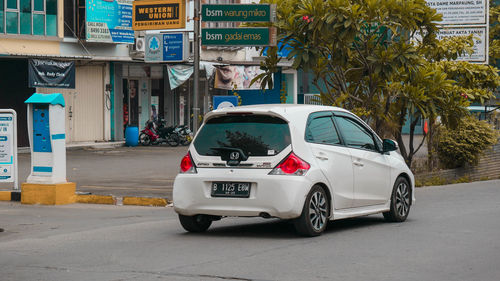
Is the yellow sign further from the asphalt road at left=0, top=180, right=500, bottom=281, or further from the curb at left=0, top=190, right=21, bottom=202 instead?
the asphalt road at left=0, top=180, right=500, bottom=281

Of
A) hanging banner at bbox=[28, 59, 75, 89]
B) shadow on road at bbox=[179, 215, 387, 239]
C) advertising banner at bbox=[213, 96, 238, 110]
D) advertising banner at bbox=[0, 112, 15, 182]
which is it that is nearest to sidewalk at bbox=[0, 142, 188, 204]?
advertising banner at bbox=[0, 112, 15, 182]

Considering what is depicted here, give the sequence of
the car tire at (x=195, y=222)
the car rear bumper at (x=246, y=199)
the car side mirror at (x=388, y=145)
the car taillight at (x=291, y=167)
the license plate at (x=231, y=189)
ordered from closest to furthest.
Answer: the car rear bumper at (x=246, y=199)
the car taillight at (x=291, y=167)
the license plate at (x=231, y=189)
the car tire at (x=195, y=222)
the car side mirror at (x=388, y=145)

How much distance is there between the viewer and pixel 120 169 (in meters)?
22.6

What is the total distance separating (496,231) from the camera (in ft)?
34.0

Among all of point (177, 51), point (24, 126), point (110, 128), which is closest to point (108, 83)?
point (110, 128)

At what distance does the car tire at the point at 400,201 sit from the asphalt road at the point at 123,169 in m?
5.00

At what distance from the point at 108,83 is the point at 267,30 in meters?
18.7

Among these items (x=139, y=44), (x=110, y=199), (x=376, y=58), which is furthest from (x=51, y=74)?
(x=110, y=199)

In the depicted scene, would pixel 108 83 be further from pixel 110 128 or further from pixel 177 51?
pixel 177 51

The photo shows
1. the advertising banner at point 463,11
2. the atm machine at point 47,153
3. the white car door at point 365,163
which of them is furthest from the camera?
the advertising banner at point 463,11

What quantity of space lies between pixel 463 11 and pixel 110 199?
13.6 meters

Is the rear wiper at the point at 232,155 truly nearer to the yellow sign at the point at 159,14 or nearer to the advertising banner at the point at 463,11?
the yellow sign at the point at 159,14

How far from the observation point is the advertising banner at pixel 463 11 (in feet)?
80.2

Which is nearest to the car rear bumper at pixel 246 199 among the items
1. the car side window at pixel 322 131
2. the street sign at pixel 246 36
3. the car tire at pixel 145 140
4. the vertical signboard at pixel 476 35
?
the car side window at pixel 322 131
